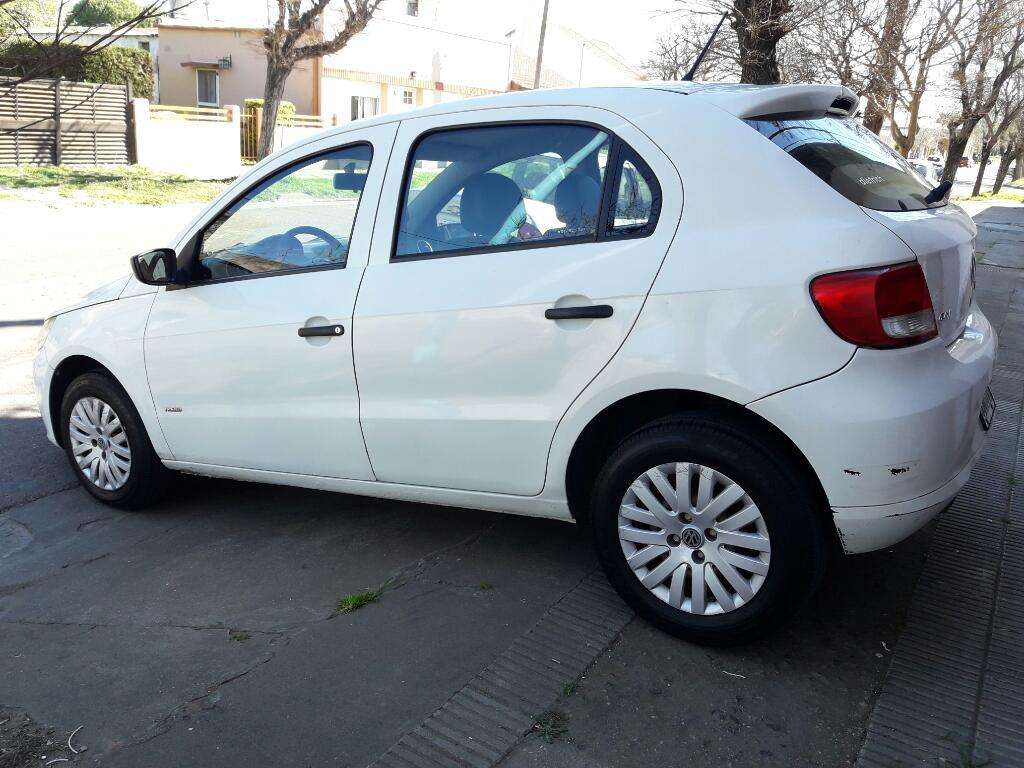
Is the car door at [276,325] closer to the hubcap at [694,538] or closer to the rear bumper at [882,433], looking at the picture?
the hubcap at [694,538]

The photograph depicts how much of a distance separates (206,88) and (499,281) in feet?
131

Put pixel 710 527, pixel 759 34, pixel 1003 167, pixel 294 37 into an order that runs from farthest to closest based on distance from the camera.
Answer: pixel 1003 167 < pixel 294 37 < pixel 759 34 < pixel 710 527

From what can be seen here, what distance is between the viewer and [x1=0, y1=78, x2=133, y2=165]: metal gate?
22297 mm

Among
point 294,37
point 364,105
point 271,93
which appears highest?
point 294,37

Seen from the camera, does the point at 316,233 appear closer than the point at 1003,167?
Yes

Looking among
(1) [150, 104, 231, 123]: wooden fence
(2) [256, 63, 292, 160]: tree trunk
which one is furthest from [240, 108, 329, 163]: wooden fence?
(2) [256, 63, 292, 160]: tree trunk

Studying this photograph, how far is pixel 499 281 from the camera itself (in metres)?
3.39

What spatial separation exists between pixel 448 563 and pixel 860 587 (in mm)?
1626

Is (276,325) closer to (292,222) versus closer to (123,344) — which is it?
(292,222)

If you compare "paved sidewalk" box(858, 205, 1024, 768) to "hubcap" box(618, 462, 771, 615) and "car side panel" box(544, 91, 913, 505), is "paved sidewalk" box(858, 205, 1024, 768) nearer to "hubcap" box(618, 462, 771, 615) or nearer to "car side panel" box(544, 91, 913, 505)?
"hubcap" box(618, 462, 771, 615)

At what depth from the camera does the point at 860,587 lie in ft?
12.2

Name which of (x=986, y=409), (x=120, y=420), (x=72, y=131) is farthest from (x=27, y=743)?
(x=72, y=131)

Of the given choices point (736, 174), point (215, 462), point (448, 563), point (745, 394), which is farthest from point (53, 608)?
point (736, 174)

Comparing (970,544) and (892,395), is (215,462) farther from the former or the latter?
(970,544)
